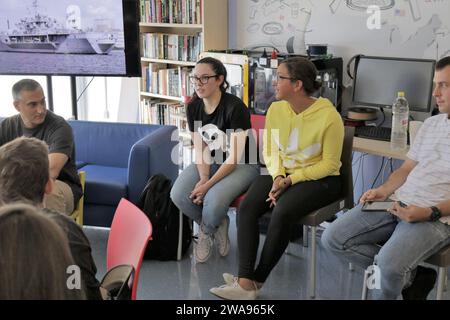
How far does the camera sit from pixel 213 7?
14.8ft

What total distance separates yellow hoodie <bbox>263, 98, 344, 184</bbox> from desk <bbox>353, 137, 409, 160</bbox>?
284 mm

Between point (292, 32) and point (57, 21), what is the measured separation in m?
1.72

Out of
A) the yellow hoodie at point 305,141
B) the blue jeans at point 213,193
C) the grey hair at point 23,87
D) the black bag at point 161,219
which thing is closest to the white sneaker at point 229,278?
the blue jeans at point 213,193

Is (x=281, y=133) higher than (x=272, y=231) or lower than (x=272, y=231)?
higher

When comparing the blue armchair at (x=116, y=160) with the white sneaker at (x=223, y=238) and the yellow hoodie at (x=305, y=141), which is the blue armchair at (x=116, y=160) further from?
the yellow hoodie at (x=305, y=141)

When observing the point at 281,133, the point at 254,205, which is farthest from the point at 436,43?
the point at 254,205

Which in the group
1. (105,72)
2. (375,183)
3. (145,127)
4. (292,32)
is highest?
(292,32)

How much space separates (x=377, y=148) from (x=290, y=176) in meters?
0.55

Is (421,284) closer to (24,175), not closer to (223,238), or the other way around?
(223,238)

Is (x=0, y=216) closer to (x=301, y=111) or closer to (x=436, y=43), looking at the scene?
(x=301, y=111)

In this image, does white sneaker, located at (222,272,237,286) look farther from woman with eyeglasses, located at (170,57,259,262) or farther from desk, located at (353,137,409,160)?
desk, located at (353,137,409,160)

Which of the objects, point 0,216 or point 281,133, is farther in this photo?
point 281,133

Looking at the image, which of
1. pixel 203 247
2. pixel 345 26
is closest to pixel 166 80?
pixel 345 26

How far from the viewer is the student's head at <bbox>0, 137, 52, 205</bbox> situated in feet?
5.57
